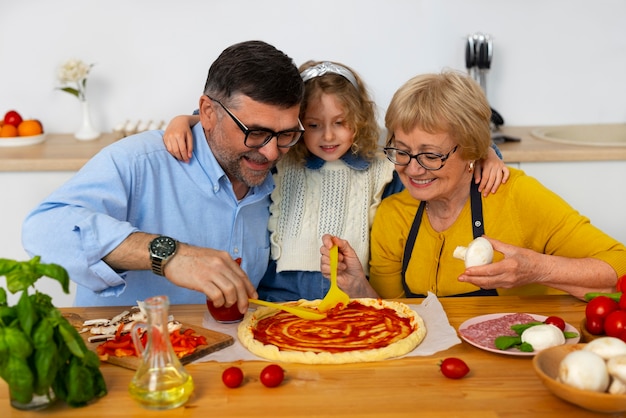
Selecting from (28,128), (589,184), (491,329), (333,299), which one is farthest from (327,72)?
(28,128)

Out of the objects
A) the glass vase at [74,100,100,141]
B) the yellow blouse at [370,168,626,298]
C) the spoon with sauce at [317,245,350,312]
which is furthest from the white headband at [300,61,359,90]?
the glass vase at [74,100,100,141]

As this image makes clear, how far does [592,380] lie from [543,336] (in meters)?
0.29

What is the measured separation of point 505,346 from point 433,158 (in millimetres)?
754

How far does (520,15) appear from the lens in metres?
3.79

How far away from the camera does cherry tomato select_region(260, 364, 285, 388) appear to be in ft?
4.93

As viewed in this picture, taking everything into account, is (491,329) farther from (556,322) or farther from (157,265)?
(157,265)

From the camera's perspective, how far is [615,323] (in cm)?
160

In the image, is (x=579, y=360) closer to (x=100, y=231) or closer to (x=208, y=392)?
(x=208, y=392)

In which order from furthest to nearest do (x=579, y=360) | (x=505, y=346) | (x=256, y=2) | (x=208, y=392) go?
(x=256, y=2), (x=505, y=346), (x=208, y=392), (x=579, y=360)

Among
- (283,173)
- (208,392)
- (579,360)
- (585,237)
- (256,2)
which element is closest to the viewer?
(579,360)

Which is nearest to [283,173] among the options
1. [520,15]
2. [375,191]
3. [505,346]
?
[375,191]

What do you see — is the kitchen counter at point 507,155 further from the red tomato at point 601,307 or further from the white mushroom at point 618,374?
the white mushroom at point 618,374

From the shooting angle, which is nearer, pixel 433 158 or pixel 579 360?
pixel 579 360

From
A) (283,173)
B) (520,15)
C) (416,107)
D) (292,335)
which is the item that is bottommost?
(292,335)
